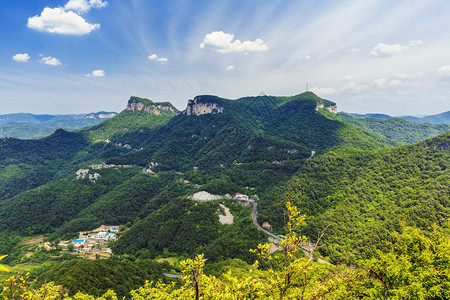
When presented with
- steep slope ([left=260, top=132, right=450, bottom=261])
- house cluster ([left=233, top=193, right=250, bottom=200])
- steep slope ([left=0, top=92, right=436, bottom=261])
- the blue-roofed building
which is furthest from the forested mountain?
the blue-roofed building

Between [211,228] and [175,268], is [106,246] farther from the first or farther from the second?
[211,228]

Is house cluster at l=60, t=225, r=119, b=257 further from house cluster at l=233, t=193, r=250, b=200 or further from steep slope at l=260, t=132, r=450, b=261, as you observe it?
steep slope at l=260, t=132, r=450, b=261

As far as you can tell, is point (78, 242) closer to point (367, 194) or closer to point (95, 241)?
point (95, 241)

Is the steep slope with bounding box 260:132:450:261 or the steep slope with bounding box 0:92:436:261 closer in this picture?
the steep slope with bounding box 260:132:450:261

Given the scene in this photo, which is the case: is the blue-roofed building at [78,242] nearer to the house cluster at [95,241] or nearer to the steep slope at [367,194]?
the house cluster at [95,241]

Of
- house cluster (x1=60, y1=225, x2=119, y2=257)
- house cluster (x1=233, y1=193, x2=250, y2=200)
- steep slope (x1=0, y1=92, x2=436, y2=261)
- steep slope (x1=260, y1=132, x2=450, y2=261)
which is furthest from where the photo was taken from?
house cluster (x1=233, y1=193, x2=250, y2=200)

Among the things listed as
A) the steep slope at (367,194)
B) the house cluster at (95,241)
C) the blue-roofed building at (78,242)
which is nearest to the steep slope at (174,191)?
the steep slope at (367,194)

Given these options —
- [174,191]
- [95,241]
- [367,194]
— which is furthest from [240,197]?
[95,241]

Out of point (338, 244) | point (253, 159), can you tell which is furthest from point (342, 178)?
point (253, 159)
